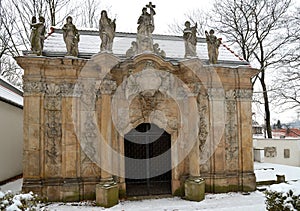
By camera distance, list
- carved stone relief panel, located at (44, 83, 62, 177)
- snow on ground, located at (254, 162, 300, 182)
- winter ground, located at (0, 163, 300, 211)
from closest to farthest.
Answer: winter ground, located at (0, 163, 300, 211)
carved stone relief panel, located at (44, 83, 62, 177)
snow on ground, located at (254, 162, 300, 182)

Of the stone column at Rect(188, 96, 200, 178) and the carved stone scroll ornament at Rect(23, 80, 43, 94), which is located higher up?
the carved stone scroll ornament at Rect(23, 80, 43, 94)

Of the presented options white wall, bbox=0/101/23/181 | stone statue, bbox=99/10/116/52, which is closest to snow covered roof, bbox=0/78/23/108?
white wall, bbox=0/101/23/181

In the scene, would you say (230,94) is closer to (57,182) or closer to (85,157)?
(85,157)

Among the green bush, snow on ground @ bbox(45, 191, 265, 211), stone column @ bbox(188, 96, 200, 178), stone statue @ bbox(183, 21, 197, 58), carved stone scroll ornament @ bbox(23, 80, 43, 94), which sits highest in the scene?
stone statue @ bbox(183, 21, 197, 58)

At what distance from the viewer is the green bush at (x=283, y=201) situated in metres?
6.08

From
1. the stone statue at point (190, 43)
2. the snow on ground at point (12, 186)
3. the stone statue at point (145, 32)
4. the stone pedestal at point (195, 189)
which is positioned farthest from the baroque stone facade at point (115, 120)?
the snow on ground at point (12, 186)

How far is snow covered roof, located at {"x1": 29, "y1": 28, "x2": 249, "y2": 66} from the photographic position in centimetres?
1034

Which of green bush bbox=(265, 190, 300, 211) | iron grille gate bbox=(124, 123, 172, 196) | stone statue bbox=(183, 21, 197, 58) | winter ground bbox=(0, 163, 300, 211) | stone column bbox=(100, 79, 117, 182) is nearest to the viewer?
green bush bbox=(265, 190, 300, 211)

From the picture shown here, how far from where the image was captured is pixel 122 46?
11633 millimetres

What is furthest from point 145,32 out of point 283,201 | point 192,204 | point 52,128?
point 283,201

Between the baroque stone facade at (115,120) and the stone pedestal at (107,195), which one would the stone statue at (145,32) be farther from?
the stone pedestal at (107,195)

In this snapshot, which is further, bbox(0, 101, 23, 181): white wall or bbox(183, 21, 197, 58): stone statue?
bbox(0, 101, 23, 181): white wall

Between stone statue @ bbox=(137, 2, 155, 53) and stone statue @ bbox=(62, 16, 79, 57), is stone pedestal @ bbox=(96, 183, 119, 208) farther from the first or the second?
A: stone statue @ bbox=(137, 2, 155, 53)

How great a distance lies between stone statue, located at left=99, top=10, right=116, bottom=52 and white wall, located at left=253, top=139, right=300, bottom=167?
1230 cm
